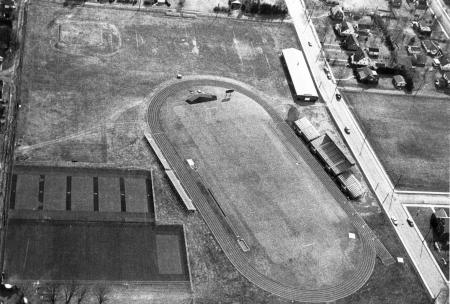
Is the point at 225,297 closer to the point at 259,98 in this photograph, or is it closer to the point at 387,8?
the point at 259,98

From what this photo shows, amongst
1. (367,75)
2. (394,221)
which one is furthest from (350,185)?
(367,75)

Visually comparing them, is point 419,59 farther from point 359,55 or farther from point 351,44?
point 351,44

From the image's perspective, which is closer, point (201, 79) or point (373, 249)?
point (373, 249)

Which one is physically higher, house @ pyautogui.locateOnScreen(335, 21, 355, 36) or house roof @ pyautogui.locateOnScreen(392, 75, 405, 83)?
house @ pyautogui.locateOnScreen(335, 21, 355, 36)

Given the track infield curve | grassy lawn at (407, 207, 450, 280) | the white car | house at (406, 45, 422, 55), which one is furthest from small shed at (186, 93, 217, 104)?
house at (406, 45, 422, 55)

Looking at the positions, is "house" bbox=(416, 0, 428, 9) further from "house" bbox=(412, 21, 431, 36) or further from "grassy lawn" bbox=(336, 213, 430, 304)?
"grassy lawn" bbox=(336, 213, 430, 304)

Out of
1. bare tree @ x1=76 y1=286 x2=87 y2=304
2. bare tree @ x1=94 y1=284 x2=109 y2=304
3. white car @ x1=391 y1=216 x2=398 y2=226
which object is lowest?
bare tree @ x1=94 y1=284 x2=109 y2=304

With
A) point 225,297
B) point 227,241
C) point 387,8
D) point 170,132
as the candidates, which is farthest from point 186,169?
point 387,8

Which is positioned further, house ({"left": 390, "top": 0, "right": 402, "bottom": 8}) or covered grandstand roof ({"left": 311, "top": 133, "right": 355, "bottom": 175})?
house ({"left": 390, "top": 0, "right": 402, "bottom": 8})
